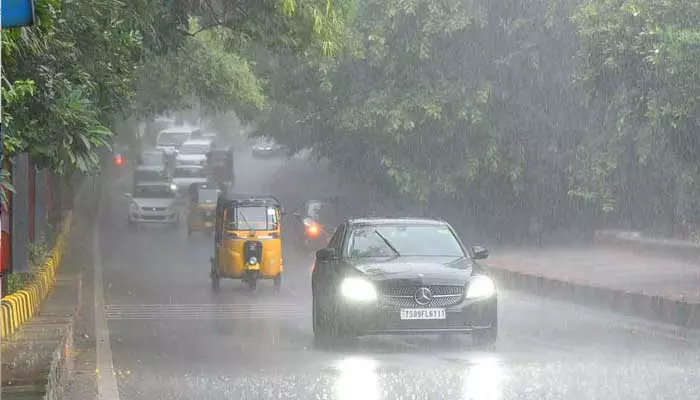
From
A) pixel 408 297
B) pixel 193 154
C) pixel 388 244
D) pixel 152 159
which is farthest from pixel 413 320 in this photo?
pixel 193 154

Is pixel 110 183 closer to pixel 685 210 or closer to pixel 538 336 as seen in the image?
pixel 685 210

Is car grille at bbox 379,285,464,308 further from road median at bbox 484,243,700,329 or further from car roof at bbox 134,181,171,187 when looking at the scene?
car roof at bbox 134,181,171,187

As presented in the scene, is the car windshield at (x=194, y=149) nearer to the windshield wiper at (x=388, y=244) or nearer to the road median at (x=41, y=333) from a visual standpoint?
the road median at (x=41, y=333)

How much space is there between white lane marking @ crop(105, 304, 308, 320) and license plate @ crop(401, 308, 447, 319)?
520 centimetres

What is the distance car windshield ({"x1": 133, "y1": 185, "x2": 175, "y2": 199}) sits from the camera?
45.5 metres

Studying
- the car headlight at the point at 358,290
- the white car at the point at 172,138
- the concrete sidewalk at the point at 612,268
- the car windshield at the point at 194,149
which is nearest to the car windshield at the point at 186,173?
the car windshield at the point at 194,149

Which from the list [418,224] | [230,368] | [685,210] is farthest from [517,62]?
[230,368]

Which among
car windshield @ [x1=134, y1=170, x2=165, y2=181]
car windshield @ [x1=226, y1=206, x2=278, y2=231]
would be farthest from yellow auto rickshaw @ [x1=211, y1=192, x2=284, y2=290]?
car windshield @ [x1=134, y1=170, x2=165, y2=181]

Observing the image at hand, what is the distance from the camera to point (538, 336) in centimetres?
1570

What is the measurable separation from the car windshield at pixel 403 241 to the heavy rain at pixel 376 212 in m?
0.04

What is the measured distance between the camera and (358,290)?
14109 mm

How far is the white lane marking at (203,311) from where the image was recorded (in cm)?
1903

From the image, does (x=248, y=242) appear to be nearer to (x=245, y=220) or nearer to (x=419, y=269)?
(x=245, y=220)

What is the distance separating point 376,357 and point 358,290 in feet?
3.17
